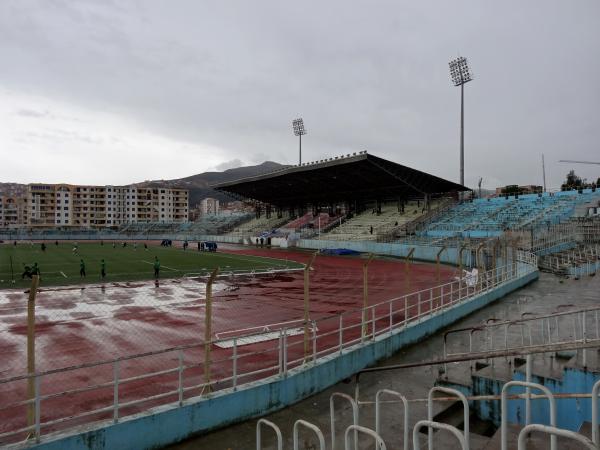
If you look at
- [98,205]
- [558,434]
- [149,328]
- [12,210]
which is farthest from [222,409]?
[12,210]

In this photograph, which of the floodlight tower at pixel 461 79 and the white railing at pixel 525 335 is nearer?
the white railing at pixel 525 335

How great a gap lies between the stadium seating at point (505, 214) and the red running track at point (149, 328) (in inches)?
670

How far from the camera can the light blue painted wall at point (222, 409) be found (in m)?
5.94

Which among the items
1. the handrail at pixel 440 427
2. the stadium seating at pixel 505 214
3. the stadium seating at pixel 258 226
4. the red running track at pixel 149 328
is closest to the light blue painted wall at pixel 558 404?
the red running track at pixel 149 328

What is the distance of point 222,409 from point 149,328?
731cm

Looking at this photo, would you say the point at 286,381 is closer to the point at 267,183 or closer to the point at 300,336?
the point at 300,336

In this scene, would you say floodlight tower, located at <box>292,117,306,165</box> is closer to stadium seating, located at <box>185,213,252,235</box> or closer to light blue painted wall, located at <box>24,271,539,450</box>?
stadium seating, located at <box>185,213,252,235</box>

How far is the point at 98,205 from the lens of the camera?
123625 millimetres

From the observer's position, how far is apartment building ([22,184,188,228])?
4631 inches

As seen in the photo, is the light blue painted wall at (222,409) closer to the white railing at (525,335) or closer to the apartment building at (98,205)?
the white railing at (525,335)

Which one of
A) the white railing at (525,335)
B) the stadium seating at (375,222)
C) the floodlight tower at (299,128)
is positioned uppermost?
the floodlight tower at (299,128)

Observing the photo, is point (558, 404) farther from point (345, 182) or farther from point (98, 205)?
point (98, 205)

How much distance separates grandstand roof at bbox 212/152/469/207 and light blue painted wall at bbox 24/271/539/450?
3560cm

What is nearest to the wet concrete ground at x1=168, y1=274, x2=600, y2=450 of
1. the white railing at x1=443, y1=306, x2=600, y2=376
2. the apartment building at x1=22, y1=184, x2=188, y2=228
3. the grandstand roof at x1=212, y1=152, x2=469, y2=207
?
the white railing at x1=443, y1=306, x2=600, y2=376
